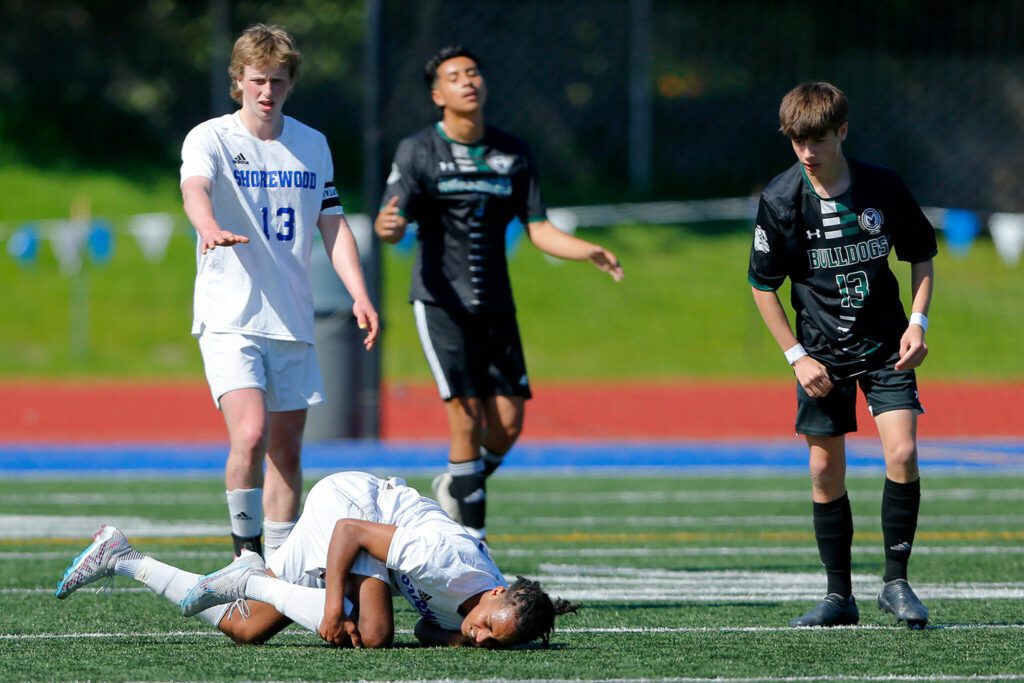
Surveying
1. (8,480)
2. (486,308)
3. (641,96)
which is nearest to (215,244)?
(486,308)

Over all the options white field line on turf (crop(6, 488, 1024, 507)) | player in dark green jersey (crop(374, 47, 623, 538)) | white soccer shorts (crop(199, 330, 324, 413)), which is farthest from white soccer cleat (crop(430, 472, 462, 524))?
white field line on turf (crop(6, 488, 1024, 507))

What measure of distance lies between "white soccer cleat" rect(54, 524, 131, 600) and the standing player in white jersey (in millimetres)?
578

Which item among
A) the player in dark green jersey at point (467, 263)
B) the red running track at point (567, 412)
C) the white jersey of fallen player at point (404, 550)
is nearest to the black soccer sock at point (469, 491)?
the player in dark green jersey at point (467, 263)

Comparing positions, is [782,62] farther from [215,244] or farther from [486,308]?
[215,244]

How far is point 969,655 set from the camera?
4941 mm

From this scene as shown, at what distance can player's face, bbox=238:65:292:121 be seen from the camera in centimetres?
592

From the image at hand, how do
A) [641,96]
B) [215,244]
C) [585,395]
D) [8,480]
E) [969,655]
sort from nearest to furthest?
[969,655] → [215,244] → [8,480] → [585,395] → [641,96]

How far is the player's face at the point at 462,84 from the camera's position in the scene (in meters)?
7.11

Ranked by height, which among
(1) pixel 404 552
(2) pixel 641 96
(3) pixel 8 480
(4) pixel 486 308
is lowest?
(3) pixel 8 480

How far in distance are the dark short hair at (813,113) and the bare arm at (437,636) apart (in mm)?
2005

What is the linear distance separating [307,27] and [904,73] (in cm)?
1035

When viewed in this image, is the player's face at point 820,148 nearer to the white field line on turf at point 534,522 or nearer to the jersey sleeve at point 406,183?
the jersey sleeve at point 406,183

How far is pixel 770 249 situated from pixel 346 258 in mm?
1604

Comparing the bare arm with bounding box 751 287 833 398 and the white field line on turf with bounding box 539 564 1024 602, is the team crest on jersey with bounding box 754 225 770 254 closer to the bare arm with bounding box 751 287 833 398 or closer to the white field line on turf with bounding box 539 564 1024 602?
the bare arm with bounding box 751 287 833 398
